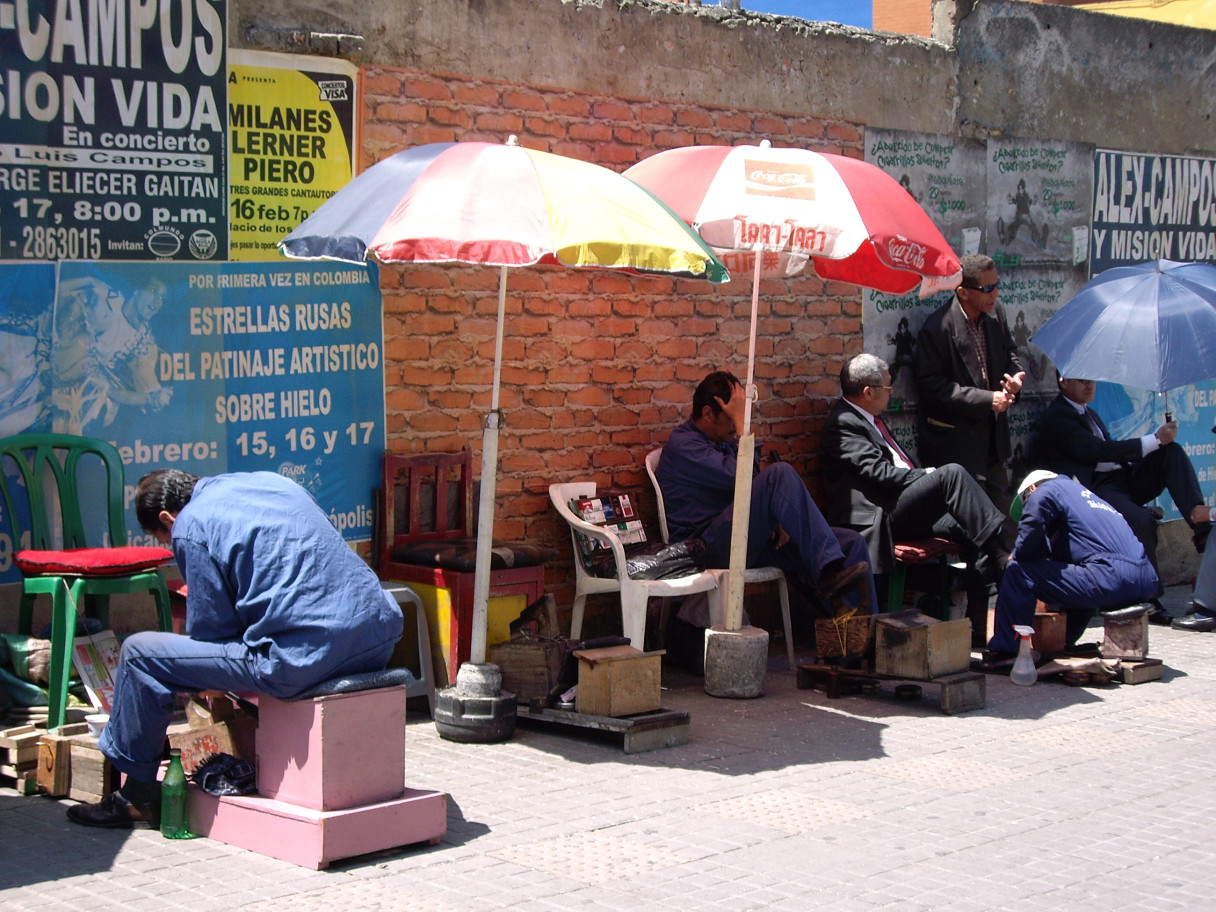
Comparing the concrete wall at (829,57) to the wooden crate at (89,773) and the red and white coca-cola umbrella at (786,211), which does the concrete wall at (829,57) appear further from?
the wooden crate at (89,773)

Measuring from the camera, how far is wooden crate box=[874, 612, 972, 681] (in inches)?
288

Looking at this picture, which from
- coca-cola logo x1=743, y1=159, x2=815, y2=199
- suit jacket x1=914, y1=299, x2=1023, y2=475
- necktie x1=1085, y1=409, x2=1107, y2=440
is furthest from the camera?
necktie x1=1085, y1=409, x2=1107, y2=440

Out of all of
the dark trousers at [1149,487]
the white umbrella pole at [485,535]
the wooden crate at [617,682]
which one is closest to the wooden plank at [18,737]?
the white umbrella pole at [485,535]

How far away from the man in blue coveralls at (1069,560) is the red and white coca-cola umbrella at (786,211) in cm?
141

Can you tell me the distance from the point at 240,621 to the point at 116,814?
85 centimetres

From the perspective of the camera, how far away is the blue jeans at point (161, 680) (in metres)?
4.99

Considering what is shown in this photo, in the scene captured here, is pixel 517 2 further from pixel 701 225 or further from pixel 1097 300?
pixel 1097 300

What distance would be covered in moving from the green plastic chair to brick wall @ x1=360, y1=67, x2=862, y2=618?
150 centimetres

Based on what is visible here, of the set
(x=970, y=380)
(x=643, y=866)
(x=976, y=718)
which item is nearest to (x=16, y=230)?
(x=643, y=866)

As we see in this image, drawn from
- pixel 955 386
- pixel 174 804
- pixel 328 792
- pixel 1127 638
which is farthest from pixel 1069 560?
pixel 174 804

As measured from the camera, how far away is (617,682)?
6.48 metres

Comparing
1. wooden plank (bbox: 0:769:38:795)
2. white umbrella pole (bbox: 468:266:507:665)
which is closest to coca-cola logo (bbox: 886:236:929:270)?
white umbrella pole (bbox: 468:266:507:665)

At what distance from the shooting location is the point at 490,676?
6.52 metres

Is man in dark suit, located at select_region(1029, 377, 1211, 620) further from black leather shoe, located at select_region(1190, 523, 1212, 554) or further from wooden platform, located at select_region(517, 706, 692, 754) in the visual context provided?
wooden platform, located at select_region(517, 706, 692, 754)
